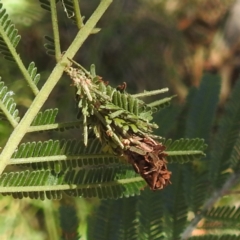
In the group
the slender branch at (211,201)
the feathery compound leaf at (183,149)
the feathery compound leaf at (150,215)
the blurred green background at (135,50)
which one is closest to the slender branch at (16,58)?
the feathery compound leaf at (183,149)

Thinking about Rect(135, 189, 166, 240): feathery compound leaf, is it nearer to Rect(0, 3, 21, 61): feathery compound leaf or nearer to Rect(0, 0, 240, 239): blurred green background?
Rect(0, 3, 21, 61): feathery compound leaf

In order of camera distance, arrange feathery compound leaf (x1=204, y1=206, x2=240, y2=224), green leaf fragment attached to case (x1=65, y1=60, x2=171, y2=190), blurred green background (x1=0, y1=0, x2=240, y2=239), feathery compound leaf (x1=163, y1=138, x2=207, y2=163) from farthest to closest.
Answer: blurred green background (x1=0, y1=0, x2=240, y2=239) → feathery compound leaf (x1=204, y1=206, x2=240, y2=224) → feathery compound leaf (x1=163, y1=138, x2=207, y2=163) → green leaf fragment attached to case (x1=65, y1=60, x2=171, y2=190)

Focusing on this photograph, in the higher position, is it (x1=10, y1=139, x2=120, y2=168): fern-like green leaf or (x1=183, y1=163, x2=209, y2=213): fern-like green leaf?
(x1=183, y1=163, x2=209, y2=213): fern-like green leaf

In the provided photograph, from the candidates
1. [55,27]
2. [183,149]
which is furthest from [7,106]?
[183,149]

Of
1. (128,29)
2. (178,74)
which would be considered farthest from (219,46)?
(128,29)

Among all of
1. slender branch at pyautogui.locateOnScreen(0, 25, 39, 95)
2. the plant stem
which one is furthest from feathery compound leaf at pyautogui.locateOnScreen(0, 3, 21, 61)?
the plant stem

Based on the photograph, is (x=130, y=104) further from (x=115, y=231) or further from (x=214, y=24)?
(x=214, y=24)
